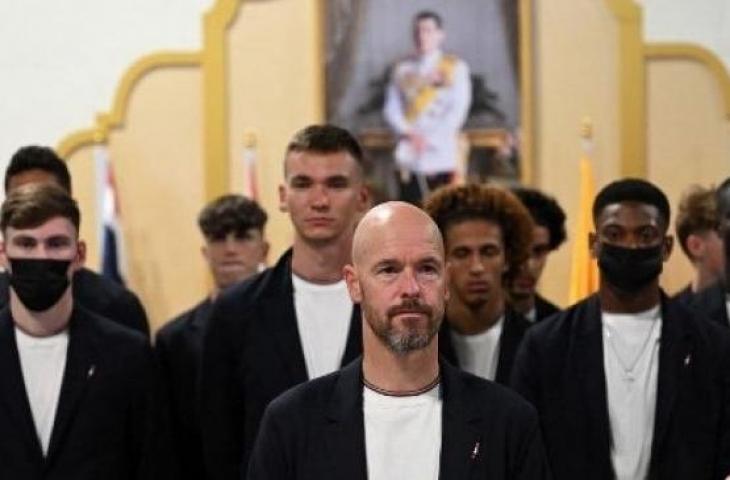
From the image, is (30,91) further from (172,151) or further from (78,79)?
(172,151)

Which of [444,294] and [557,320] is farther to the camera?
[557,320]

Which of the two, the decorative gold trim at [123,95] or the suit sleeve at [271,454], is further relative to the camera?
the decorative gold trim at [123,95]

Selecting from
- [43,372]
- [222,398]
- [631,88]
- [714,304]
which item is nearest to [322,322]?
[222,398]

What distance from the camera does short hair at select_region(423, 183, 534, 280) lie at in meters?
5.42

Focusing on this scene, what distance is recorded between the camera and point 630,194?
5008 mm

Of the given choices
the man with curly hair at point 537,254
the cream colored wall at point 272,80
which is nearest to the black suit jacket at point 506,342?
the man with curly hair at point 537,254

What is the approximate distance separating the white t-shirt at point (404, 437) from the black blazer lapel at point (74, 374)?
138 cm

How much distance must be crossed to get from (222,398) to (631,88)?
3.80 meters

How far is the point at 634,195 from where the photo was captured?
16.4ft

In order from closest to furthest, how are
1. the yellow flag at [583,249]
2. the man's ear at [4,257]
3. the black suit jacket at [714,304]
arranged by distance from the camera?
1. the man's ear at [4,257]
2. the black suit jacket at [714,304]
3. the yellow flag at [583,249]

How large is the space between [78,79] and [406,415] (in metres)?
5.01

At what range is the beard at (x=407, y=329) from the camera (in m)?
3.73

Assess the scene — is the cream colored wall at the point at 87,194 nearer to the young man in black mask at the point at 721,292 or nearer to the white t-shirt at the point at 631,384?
the young man in black mask at the point at 721,292

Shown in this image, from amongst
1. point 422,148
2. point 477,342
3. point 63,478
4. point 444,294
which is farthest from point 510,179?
point 444,294
